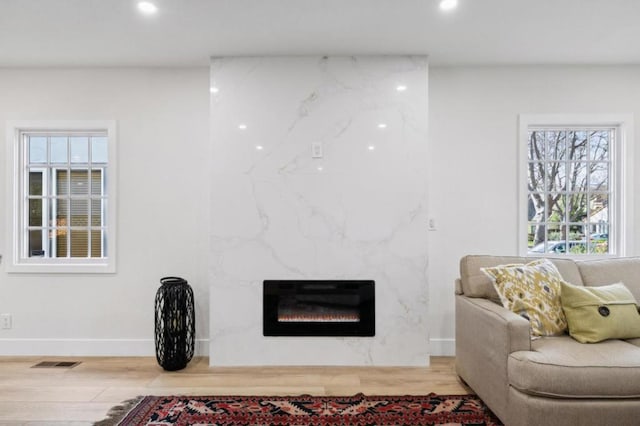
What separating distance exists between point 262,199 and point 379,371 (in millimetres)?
1634

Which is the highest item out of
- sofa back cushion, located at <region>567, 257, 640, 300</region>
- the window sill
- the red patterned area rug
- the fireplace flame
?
sofa back cushion, located at <region>567, 257, 640, 300</region>

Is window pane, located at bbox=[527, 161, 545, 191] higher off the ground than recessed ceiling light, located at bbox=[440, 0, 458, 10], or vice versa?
recessed ceiling light, located at bbox=[440, 0, 458, 10]

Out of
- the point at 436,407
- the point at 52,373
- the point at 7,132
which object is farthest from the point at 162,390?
the point at 7,132

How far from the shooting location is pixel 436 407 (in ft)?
8.34

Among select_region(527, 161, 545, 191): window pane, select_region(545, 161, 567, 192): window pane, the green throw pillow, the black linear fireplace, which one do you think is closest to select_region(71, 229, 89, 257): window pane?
the black linear fireplace

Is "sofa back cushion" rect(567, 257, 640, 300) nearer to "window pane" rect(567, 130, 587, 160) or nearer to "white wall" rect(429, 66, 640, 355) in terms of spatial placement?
"white wall" rect(429, 66, 640, 355)

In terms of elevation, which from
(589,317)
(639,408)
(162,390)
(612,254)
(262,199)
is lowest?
(162,390)

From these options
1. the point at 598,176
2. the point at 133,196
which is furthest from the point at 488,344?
the point at 133,196

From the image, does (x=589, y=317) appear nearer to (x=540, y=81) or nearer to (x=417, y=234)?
(x=417, y=234)

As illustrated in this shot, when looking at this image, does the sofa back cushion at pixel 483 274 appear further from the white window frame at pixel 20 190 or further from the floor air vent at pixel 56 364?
the floor air vent at pixel 56 364

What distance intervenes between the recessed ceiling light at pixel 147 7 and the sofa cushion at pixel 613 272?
10.9 feet

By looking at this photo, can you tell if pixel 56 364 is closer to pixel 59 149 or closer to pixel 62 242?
pixel 62 242

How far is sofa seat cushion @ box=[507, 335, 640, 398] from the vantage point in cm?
197

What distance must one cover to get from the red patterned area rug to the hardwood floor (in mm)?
111
